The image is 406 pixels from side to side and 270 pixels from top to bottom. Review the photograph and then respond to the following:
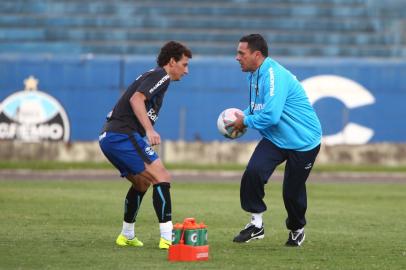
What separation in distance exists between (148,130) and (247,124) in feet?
3.98

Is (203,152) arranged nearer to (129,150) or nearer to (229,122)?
(229,122)

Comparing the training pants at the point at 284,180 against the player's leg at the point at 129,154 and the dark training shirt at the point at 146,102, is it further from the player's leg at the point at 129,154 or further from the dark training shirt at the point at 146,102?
the dark training shirt at the point at 146,102

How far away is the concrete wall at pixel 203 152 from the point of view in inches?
1061

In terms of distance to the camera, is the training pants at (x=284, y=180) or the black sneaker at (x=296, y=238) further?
the black sneaker at (x=296, y=238)

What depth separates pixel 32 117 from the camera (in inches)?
1072

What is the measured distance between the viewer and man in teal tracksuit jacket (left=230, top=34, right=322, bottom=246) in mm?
11258

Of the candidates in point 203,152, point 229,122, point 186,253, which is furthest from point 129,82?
point 186,253

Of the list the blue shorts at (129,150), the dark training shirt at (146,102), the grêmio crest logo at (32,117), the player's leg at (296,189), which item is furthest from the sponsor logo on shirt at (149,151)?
the grêmio crest logo at (32,117)

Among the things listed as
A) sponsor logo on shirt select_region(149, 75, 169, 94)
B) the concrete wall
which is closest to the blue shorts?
sponsor logo on shirt select_region(149, 75, 169, 94)

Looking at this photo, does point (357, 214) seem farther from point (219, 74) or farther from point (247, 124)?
point (219, 74)

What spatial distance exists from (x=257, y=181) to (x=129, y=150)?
137cm

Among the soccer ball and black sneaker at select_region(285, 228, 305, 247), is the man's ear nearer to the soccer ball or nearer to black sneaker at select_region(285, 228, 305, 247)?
the soccer ball

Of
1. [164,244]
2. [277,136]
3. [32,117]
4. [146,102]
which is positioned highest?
[146,102]

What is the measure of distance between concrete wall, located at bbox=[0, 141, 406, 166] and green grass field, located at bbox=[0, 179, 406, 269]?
4.82 m
